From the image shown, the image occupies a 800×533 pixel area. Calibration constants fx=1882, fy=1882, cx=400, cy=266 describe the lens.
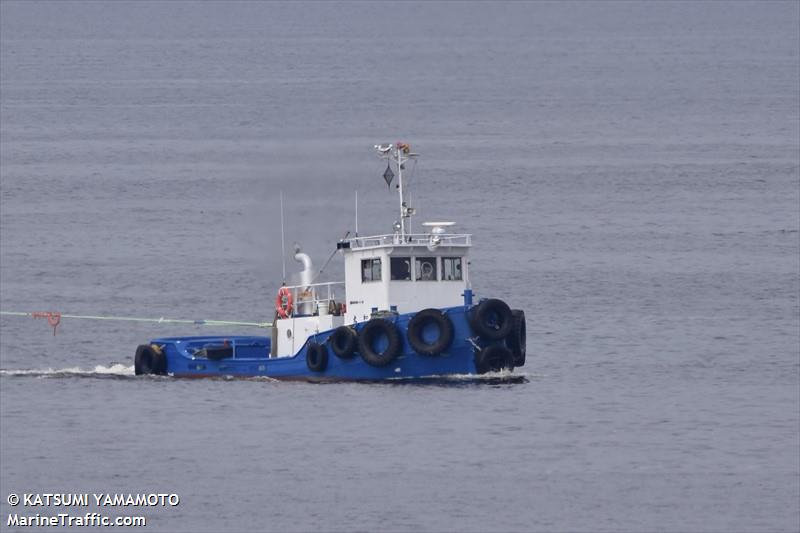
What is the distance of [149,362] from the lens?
1972 inches

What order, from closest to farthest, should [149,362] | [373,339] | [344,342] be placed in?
1. [373,339]
2. [344,342]
3. [149,362]

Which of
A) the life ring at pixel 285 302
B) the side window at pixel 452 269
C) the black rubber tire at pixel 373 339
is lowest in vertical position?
the black rubber tire at pixel 373 339

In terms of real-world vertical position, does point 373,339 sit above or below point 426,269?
below

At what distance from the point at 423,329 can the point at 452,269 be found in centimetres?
216

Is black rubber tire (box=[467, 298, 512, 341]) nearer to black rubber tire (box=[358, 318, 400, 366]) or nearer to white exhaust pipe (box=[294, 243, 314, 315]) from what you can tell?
black rubber tire (box=[358, 318, 400, 366])

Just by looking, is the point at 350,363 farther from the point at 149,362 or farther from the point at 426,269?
the point at 149,362

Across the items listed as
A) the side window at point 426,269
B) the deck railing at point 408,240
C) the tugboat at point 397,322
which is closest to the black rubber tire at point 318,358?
the tugboat at point 397,322

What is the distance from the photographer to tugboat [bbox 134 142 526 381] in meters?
45.3

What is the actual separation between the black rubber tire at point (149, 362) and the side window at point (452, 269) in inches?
333

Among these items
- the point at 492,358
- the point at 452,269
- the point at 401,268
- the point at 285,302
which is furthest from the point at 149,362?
the point at 492,358

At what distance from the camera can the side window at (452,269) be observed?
46.6 m

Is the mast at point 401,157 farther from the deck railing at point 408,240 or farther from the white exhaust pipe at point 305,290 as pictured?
the white exhaust pipe at point 305,290

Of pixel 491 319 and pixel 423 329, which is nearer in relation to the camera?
pixel 423 329

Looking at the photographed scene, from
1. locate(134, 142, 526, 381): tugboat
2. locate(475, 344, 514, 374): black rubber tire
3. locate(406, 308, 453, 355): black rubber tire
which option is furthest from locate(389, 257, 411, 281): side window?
locate(475, 344, 514, 374): black rubber tire
